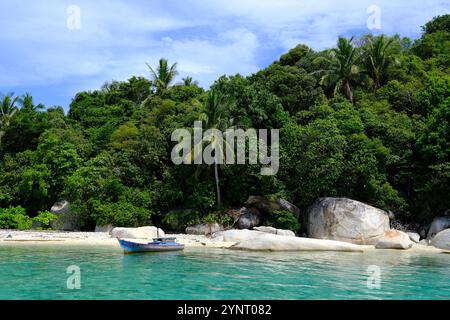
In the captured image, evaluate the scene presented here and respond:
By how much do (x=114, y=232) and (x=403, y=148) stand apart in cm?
1958

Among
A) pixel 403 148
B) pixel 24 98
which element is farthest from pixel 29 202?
pixel 403 148

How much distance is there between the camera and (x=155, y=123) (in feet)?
119

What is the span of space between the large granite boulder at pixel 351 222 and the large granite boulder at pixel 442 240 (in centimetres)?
Answer: 260

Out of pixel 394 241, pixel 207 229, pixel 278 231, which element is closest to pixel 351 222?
pixel 394 241

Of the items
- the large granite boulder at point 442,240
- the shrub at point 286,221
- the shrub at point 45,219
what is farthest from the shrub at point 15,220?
the large granite boulder at point 442,240

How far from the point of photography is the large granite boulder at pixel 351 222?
2516 centimetres

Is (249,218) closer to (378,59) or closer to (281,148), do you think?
(281,148)

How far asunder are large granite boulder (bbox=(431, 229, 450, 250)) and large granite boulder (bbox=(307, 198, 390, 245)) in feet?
8.52

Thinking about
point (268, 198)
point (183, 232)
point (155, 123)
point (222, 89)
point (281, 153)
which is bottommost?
point (183, 232)

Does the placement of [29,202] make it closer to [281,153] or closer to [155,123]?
[155,123]

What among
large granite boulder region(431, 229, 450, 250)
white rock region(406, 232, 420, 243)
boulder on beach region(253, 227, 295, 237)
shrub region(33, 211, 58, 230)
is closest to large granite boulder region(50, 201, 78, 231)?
shrub region(33, 211, 58, 230)

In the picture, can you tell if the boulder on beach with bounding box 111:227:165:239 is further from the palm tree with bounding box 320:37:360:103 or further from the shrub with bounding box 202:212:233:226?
the palm tree with bounding box 320:37:360:103

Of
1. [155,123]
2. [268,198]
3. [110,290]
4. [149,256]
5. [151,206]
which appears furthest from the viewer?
[155,123]

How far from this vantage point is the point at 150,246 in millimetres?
20453
